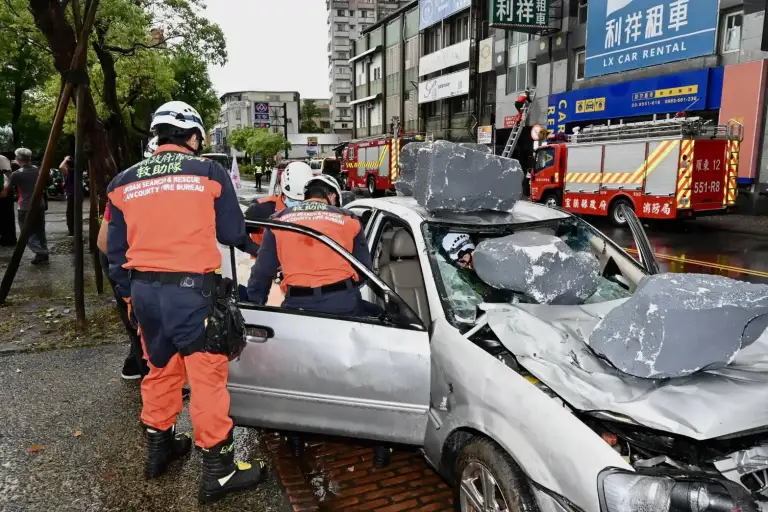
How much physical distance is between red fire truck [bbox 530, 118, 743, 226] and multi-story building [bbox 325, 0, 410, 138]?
82.2m

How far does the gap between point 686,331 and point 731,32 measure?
19.2 meters

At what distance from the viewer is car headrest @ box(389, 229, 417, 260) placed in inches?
146

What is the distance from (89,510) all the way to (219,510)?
0.65m

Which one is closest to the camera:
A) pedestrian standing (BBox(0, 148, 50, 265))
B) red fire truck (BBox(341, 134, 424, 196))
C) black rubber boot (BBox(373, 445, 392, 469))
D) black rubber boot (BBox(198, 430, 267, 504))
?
black rubber boot (BBox(198, 430, 267, 504))

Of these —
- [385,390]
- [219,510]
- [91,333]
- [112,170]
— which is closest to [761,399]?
[385,390]

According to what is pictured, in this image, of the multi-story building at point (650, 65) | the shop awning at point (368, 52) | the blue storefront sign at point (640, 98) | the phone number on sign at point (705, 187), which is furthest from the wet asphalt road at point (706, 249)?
the shop awning at point (368, 52)

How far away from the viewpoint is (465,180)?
3389 millimetres

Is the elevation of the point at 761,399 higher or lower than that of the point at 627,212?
lower

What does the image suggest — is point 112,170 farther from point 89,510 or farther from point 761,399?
point 761,399

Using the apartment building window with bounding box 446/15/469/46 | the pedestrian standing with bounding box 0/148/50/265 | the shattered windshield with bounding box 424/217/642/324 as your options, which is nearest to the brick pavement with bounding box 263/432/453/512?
the shattered windshield with bounding box 424/217/642/324

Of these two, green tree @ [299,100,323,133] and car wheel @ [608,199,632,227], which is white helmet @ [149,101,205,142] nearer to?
car wheel @ [608,199,632,227]

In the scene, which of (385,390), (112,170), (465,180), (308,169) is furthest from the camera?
(112,170)

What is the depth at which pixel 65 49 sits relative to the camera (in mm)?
7262

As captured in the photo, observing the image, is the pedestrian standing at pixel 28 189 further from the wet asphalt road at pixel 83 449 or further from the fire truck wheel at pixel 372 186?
the fire truck wheel at pixel 372 186
